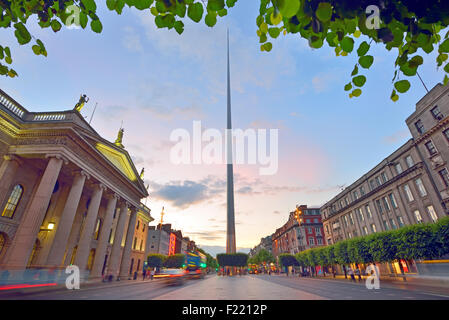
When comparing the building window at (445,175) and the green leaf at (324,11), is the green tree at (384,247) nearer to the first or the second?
the building window at (445,175)

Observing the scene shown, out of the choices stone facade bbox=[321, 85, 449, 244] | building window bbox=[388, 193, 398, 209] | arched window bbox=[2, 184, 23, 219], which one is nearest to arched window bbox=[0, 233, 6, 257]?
arched window bbox=[2, 184, 23, 219]

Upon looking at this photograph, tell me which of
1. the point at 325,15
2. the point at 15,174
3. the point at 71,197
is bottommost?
the point at 325,15

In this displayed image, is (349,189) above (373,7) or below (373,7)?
above

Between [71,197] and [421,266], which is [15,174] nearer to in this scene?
[71,197]

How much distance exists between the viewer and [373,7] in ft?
7.98

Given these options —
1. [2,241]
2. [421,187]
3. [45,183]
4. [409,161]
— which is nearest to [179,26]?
[45,183]

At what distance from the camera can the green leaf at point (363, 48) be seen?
104 inches

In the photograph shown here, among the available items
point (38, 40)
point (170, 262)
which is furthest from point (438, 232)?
point (170, 262)

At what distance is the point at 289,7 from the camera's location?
1.64 m

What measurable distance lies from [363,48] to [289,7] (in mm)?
1629

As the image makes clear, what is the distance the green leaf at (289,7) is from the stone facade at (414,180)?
1349 inches

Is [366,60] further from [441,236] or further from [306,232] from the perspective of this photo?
[306,232]

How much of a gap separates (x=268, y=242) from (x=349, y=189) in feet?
320

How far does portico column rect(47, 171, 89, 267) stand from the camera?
1823cm
